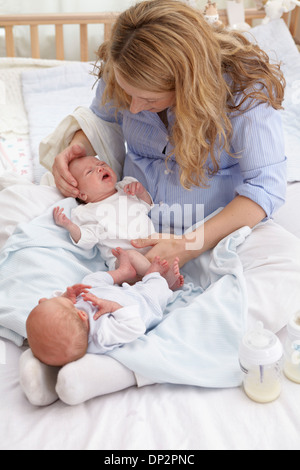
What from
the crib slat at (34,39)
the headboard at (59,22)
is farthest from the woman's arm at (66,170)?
the crib slat at (34,39)

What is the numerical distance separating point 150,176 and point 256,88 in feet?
1.23

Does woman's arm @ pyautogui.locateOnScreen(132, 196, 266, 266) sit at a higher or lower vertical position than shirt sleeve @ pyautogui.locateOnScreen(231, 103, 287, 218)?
lower

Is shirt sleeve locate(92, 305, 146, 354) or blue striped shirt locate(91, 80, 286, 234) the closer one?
shirt sleeve locate(92, 305, 146, 354)

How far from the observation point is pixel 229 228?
134 cm

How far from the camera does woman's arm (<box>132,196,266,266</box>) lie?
133cm

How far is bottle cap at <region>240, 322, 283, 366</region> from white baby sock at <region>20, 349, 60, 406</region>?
14.0 inches

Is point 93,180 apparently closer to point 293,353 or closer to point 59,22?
point 293,353

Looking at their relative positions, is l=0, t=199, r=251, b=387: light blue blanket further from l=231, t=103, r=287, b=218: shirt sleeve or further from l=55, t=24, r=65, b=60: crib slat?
l=55, t=24, r=65, b=60: crib slat

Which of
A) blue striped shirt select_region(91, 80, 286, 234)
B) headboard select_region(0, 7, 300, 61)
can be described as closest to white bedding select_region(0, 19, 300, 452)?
blue striped shirt select_region(91, 80, 286, 234)

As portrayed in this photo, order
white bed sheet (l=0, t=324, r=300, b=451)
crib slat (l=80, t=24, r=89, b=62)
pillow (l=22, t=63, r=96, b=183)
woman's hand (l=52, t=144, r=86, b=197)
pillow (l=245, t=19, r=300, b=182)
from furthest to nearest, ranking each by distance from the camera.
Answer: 1. crib slat (l=80, t=24, r=89, b=62)
2. pillow (l=22, t=63, r=96, b=183)
3. pillow (l=245, t=19, r=300, b=182)
4. woman's hand (l=52, t=144, r=86, b=197)
5. white bed sheet (l=0, t=324, r=300, b=451)

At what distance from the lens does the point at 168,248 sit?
1321mm

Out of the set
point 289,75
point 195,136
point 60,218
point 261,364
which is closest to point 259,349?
point 261,364

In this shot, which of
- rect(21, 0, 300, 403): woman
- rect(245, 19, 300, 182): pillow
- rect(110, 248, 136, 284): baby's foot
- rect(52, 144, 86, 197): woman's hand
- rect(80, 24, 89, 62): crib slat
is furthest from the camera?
rect(80, 24, 89, 62): crib slat

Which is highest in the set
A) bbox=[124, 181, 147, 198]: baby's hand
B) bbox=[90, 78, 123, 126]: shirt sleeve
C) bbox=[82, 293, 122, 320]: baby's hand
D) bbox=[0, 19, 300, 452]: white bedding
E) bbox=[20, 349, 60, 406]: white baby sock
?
bbox=[90, 78, 123, 126]: shirt sleeve
